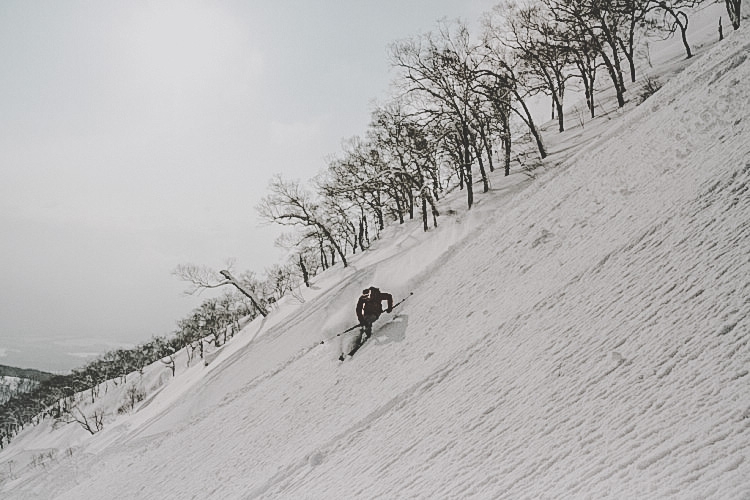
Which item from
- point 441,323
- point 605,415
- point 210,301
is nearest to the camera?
point 605,415

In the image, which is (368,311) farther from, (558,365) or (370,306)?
(558,365)

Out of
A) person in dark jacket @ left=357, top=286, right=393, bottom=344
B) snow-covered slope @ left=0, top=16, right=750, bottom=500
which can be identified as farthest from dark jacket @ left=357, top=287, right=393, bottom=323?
snow-covered slope @ left=0, top=16, right=750, bottom=500

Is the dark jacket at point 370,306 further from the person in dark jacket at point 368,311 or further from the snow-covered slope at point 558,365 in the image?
the snow-covered slope at point 558,365

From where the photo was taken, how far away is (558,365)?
18.2 feet

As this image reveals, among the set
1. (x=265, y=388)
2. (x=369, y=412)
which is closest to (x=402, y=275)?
(x=265, y=388)

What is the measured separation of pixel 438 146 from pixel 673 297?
1773 cm

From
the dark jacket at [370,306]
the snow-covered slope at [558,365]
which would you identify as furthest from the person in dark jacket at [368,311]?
the snow-covered slope at [558,365]

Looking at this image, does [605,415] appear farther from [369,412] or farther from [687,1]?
[687,1]

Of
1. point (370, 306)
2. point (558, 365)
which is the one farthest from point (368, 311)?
point (558, 365)

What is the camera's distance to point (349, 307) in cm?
1495

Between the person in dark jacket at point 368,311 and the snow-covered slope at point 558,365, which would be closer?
the snow-covered slope at point 558,365

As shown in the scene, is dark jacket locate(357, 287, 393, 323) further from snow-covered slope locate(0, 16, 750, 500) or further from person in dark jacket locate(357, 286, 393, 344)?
snow-covered slope locate(0, 16, 750, 500)

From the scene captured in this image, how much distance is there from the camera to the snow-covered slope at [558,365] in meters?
3.81

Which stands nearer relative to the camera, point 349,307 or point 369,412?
point 369,412
